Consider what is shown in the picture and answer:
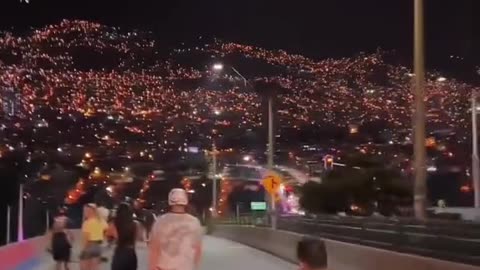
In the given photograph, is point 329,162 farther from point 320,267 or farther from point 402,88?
point 320,267

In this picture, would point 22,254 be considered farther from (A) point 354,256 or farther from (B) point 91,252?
(A) point 354,256

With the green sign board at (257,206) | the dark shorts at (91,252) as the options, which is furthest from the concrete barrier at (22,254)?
the green sign board at (257,206)

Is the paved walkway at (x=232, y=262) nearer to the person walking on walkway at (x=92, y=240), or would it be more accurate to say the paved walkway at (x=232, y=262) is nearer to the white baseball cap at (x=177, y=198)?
the person walking on walkway at (x=92, y=240)

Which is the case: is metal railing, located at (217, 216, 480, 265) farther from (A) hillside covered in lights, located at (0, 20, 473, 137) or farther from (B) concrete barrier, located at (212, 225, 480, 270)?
(A) hillside covered in lights, located at (0, 20, 473, 137)

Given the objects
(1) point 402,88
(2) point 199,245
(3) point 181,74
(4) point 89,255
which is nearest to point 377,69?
(1) point 402,88

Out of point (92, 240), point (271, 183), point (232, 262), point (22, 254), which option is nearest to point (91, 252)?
point (92, 240)

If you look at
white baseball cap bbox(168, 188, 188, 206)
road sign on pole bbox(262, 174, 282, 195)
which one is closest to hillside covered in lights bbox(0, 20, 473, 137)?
road sign on pole bbox(262, 174, 282, 195)
